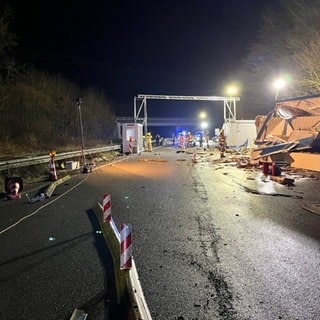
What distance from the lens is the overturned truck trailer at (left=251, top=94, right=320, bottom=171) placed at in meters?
11.0

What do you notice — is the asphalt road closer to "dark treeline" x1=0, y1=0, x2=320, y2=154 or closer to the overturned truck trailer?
the overturned truck trailer

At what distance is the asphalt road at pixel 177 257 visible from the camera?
3.28 meters

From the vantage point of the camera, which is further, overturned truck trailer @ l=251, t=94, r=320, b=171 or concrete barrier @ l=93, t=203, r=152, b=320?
overturned truck trailer @ l=251, t=94, r=320, b=171

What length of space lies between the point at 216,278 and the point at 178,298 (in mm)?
685

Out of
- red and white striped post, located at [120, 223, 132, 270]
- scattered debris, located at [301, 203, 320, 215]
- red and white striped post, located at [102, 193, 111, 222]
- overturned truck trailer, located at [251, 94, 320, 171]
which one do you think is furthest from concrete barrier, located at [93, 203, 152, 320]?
overturned truck trailer, located at [251, 94, 320, 171]

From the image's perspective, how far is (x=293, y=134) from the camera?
12977 mm

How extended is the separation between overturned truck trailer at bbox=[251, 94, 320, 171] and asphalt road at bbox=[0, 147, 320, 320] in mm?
3023

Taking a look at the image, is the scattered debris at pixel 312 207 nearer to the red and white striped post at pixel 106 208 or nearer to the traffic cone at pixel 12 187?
the red and white striped post at pixel 106 208

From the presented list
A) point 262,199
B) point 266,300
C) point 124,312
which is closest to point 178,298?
point 124,312

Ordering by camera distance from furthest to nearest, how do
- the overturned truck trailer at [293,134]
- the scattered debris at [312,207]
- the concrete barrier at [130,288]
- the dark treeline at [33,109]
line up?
the dark treeline at [33,109]
the overturned truck trailer at [293,134]
the scattered debris at [312,207]
the concrete barrier at [130,288]

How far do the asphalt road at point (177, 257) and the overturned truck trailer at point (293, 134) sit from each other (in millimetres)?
3023

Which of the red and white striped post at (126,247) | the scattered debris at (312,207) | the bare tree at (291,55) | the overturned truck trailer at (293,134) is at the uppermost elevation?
the bare tree at (291,55)

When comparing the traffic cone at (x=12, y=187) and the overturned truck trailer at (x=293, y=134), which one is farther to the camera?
the overturned truck trailer at (x=293, y=134)

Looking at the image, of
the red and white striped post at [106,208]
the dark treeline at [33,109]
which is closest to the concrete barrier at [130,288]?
the red and white striped post at [106,208]
